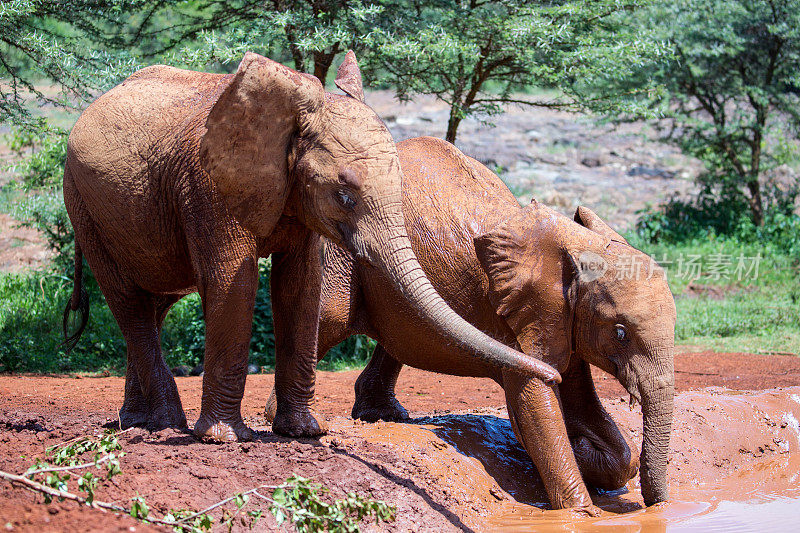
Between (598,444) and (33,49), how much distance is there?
7.10 meters

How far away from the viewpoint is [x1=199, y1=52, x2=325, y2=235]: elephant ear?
458cm

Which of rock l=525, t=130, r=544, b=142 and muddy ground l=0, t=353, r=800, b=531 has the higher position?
rock l=525, t=130, r=544, b=142

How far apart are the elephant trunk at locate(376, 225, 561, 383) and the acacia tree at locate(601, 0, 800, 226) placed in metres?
12.1

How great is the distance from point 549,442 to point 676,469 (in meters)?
1.90

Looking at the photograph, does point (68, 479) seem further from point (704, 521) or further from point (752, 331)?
point (752, 331)

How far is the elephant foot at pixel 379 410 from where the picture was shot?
6906 millimetres

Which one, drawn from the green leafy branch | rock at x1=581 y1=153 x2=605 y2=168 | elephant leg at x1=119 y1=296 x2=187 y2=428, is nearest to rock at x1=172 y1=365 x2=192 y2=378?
elephant leg at x1=119 y1=296 x2=187 y2=428

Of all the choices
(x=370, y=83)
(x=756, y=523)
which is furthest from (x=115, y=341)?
(x=756, y=523)

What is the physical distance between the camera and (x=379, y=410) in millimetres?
6930

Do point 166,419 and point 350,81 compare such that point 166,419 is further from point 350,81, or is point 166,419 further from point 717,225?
point 717,225

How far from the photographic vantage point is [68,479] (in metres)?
4.07

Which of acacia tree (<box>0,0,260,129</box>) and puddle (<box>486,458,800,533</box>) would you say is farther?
acacia tree (<box>0,0,260,129</box>)

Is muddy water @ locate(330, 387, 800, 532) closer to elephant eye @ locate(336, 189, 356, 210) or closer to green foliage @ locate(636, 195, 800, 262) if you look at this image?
elephant eye @ locate(336, 189, 356, 210)

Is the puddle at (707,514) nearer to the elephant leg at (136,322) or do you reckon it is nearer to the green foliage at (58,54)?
the elephant leg at (136,322)
